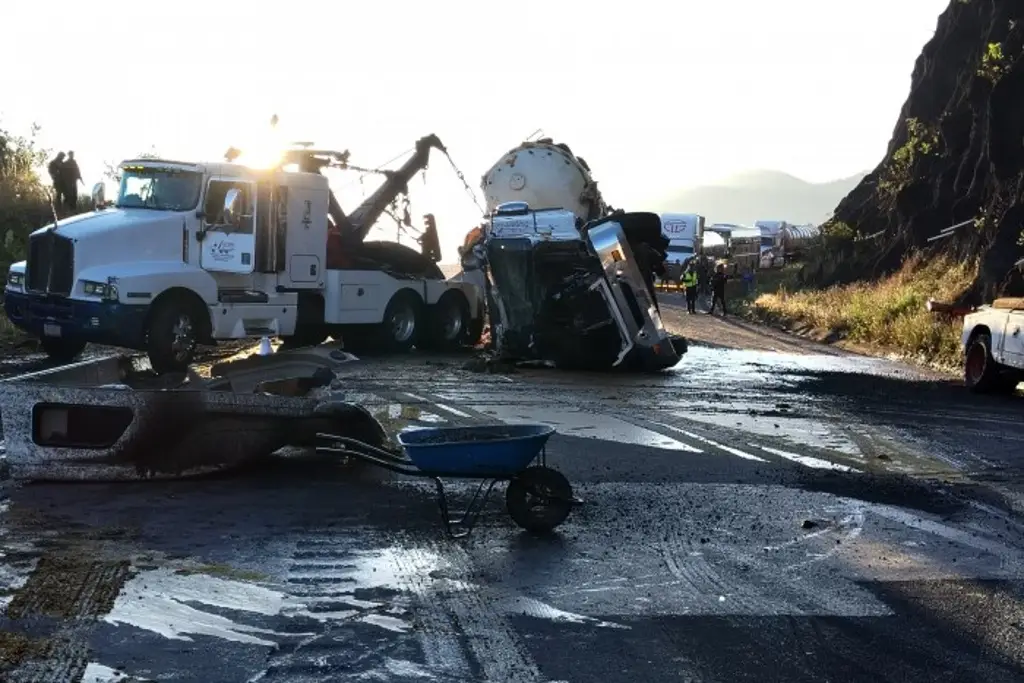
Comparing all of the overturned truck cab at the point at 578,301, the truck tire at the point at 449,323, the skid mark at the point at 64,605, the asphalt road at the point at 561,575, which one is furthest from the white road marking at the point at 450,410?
the truck tire at the point at 449,323

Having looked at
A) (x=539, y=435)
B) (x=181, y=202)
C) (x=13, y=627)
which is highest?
(x=181, y=202)

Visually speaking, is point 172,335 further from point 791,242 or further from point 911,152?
point 791,242

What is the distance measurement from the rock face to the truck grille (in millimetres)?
17220

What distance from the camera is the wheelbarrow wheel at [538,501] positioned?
789 cm

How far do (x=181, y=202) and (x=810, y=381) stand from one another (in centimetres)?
952

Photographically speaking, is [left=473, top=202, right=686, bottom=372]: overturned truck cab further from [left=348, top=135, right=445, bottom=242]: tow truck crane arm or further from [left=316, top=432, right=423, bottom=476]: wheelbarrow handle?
[left=316, top=432, right=423, bottom=476]: wheelbarrow handle

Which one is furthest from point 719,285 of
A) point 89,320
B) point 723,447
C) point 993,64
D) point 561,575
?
point 561,575

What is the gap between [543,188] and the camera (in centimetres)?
2553

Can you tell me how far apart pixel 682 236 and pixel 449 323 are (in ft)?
120

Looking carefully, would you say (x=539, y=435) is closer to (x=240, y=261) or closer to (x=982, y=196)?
(x=240, y=261)

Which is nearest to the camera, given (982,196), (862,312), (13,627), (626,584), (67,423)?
(13,627)

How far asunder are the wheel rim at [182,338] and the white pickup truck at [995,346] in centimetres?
1104

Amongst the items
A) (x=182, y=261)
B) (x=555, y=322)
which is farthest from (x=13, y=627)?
(x=555, y=322)

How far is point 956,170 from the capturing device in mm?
36344
